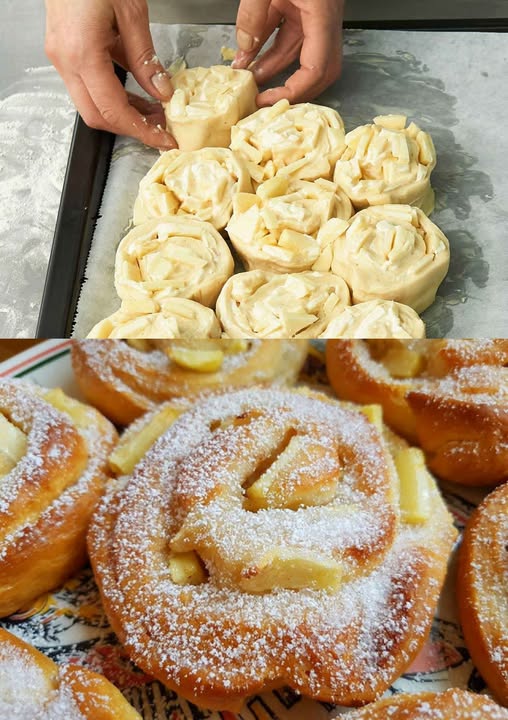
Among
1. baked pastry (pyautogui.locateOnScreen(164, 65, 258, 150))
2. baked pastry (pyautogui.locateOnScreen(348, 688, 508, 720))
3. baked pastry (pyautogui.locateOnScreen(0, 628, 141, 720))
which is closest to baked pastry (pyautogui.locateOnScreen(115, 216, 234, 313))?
baked pastry (pyautogui.locateOnScreen(164, 65, 258, 150))

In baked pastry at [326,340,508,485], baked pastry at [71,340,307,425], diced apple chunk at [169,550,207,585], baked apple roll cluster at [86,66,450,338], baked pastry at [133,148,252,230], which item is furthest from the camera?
baked pastry at [133,148,252,230]

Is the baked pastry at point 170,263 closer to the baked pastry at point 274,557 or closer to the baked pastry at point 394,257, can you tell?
the baked pastry at point 394,257

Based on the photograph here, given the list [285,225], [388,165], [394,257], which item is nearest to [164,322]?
[285,225]

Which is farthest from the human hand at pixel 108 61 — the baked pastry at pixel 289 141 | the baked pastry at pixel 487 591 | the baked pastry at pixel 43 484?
the baked pastry at pixel 487 591

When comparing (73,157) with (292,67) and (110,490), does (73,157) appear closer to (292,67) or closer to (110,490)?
(292,67)

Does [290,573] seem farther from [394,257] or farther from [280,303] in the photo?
[394,257]

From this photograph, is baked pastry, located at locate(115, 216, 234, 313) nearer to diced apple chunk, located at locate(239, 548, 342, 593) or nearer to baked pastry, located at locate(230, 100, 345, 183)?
baked pastry, located at locate(230, 100, 345, 183)
